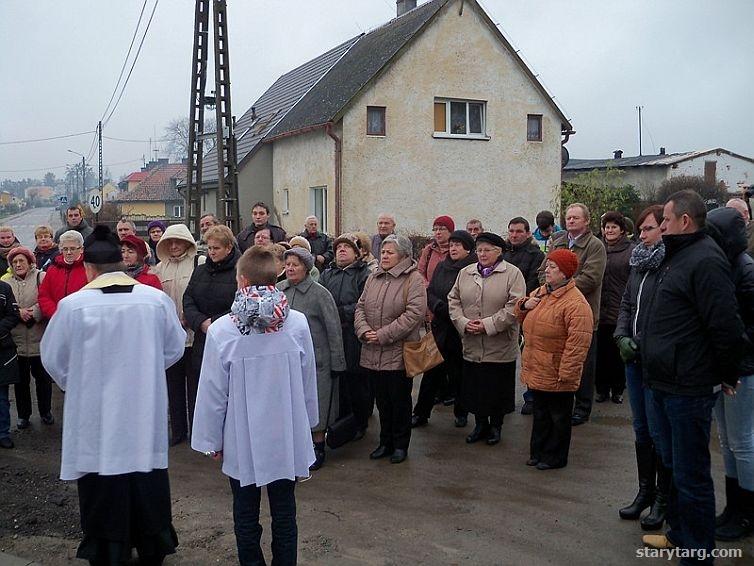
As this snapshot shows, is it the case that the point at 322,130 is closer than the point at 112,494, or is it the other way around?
the point at 112,494

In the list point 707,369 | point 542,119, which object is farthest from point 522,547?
point 542,119

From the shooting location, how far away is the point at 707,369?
3.93m

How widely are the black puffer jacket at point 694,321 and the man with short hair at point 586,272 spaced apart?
300cm

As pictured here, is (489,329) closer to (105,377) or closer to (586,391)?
(586,391)

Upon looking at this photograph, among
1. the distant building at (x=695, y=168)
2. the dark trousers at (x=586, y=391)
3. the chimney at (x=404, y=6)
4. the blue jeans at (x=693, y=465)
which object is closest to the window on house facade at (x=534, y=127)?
the chimney at (x=404, y=6)

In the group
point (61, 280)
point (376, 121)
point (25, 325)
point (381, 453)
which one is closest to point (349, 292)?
point (381, 453)

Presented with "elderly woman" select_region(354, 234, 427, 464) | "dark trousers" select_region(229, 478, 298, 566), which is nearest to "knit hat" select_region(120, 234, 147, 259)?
"elderly woman" select_region(354, 234, 427, 464)

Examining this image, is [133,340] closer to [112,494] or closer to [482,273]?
[112,494]

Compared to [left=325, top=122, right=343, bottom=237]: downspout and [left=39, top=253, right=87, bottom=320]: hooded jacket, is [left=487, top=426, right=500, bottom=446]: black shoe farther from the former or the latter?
[left=325, top=122, right=343, bottom=237]: downspout

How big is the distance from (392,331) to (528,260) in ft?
7.53

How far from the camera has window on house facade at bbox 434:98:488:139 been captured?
2027 cm

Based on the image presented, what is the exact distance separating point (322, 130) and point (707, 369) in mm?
16799

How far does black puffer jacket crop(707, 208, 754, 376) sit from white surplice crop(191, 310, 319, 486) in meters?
2.67

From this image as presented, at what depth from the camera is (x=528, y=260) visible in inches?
305
